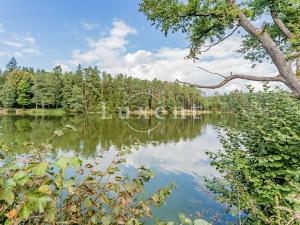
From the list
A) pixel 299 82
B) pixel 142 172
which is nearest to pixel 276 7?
pixel 299 82

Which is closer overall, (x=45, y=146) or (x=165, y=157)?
(x=45, y=146)

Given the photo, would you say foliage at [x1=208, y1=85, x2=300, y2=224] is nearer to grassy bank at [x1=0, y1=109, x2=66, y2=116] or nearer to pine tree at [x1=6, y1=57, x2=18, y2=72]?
grassy bank at [x1=0, y1=109, x2=66, y2=116]

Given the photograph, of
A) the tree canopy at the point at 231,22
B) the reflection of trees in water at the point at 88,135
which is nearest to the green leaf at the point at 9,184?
the tree canopy at the point at 231,22

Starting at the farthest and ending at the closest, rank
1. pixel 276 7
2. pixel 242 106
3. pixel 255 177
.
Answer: pixel 242 106, pixel 276 7, pixel 255 177

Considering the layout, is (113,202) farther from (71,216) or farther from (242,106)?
(242,106)

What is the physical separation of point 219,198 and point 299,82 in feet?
9.56

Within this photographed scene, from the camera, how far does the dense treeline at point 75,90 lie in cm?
6644

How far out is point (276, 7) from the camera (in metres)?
5.64

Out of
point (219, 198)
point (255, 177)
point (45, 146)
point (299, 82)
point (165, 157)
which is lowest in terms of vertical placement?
point (165, 157)

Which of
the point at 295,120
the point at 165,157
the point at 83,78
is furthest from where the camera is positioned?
the point at 83,78

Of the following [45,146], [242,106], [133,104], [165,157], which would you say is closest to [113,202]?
[45,146]

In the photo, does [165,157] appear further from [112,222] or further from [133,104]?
[133,104]

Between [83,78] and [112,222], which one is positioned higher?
[83,78]

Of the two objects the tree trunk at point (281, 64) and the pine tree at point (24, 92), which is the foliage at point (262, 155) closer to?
the tree trunk at point (281, 64)
